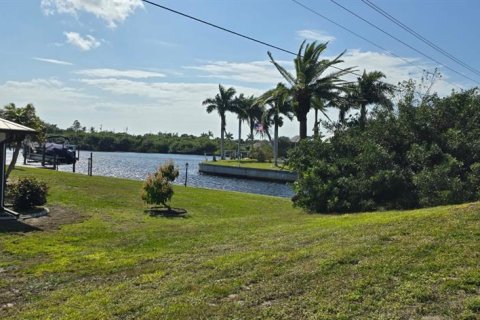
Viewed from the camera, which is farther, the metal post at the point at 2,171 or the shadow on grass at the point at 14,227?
the metal post at the point at 2,171

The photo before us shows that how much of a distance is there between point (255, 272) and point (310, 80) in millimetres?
19892

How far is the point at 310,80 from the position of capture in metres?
24.4

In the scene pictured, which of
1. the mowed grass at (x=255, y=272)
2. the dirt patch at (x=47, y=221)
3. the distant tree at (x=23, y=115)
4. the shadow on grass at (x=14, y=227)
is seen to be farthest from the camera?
the distant tree at (x=23, y=115)

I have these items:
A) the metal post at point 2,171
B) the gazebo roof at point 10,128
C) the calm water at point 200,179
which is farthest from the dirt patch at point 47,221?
the calm water at point 200,179

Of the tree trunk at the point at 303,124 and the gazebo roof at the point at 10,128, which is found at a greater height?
the tree trunk at the point at 303,124

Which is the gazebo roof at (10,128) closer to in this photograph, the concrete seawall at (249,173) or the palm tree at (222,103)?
the concrete seawall at (249,173)

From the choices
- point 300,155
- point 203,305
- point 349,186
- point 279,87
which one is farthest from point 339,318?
point 279,87

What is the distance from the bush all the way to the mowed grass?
3.00 metres

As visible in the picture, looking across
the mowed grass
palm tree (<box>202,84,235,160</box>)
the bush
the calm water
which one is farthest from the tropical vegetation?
palm tree (<box>202,84,235,160</box>)

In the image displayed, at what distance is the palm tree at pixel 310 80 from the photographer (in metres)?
24.2

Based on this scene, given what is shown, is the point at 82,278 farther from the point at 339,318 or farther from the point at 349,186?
the point at 349,186

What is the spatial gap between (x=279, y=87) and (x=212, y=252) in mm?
18714

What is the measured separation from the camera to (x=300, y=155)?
667 inches

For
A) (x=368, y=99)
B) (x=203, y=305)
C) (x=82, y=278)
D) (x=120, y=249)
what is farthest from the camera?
(x=368, y=99)
